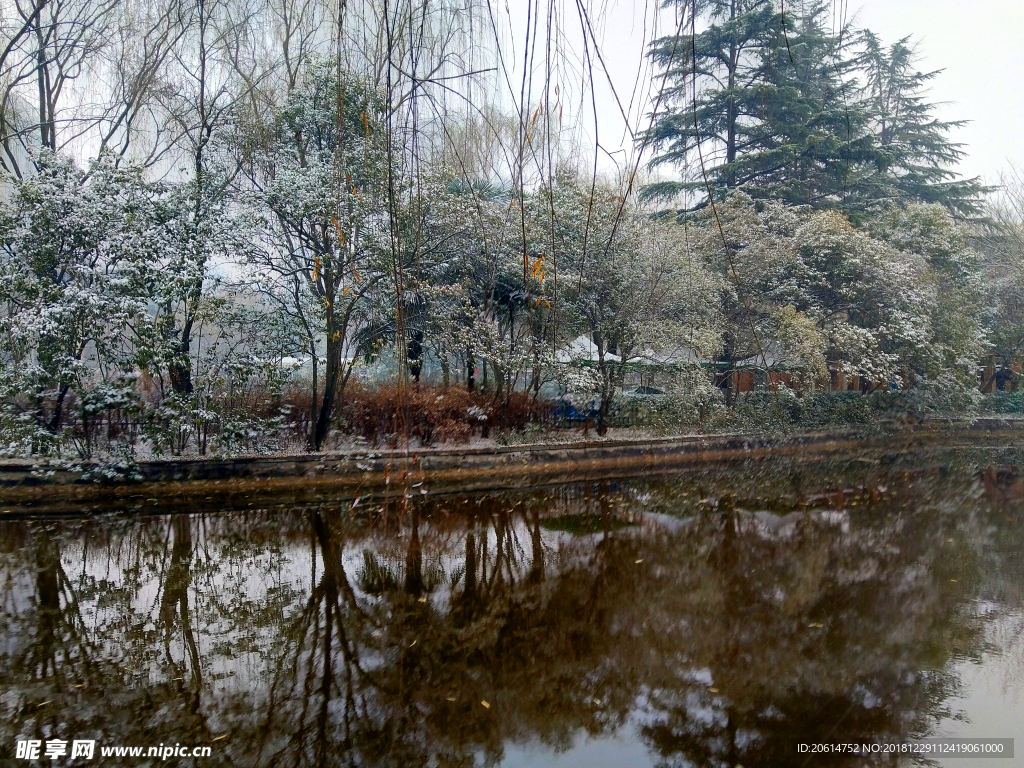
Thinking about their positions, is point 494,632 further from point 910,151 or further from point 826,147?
point 910,151

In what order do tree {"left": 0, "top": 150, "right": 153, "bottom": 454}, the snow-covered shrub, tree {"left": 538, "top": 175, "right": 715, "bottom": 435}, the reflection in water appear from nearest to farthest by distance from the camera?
the reflection in water, tree {"left": 0, "top": 150, "right": 153, "bottom": 454}, tree {"left": 538, "top": 175, "right": 715, "bottom": 435}, the snow-covered shrub

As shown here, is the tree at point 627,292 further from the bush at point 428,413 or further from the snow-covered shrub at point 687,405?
the bush at point 428,413

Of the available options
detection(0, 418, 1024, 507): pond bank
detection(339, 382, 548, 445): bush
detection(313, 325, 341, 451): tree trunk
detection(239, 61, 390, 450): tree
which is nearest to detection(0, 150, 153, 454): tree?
detection(0, 418, 1024, 507): pond bank

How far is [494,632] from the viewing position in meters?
4.27

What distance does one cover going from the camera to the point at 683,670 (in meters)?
3.74

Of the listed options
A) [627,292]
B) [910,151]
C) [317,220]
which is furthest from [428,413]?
[910,151]

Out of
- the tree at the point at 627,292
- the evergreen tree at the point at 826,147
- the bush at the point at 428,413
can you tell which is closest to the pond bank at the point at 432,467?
the bush at the point at 428,413

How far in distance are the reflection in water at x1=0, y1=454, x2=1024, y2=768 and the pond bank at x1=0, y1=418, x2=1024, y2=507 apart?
3.30ft

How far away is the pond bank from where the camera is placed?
310 inches

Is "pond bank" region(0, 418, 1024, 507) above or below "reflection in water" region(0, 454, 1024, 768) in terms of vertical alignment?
above

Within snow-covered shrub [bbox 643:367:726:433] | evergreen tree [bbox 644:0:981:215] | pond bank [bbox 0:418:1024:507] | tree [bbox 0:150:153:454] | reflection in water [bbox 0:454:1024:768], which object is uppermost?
evergreen tree [bbox 644:0:981:215]

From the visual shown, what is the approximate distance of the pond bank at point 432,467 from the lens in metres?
7.88

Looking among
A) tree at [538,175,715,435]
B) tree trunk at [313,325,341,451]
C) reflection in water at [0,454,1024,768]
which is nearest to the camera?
reflection in water at [0,454,1024,768]

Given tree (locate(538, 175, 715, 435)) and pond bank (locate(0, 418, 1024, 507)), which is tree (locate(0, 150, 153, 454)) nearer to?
pond bank (locate(0, 418, 1024, 507))
